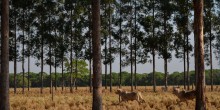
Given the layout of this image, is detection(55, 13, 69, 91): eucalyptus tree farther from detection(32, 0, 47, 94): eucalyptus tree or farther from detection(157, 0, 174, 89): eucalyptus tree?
detection(157, 0, 174, 89): eucalyptus tree

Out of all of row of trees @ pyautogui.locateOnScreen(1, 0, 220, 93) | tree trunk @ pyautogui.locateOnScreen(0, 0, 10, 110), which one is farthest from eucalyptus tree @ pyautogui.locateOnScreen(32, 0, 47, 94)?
tree trunk @ pyautogui.locateOnScreen(0, 0, 10, 110)

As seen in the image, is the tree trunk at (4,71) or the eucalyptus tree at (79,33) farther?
the eucalyptus tree at (79,33)

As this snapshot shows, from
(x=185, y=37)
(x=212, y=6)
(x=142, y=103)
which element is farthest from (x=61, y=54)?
(x=142, y=103)

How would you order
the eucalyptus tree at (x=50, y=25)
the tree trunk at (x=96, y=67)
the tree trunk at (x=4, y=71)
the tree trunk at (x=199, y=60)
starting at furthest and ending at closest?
the eucalyptus tree at (x=50, y=25), the tree trunk at (x=4, y=71), the tree trunk at (x=96, y=67), the tree trunk at (x=199, y=60)

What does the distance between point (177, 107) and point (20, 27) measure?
3557cm

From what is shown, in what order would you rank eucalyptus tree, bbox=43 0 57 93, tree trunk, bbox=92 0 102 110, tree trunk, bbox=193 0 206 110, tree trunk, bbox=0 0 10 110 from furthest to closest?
eucalyptus tree, bbox=43 0 57 93, tree trunk, bbox=0 0 10 110, tree trunk, bbox=92 0 102 110, tree trunk, bbox=193 0 206 110

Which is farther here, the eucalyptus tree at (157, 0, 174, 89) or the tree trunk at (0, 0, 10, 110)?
the eucalyptus tree at (157, 0, 174, 89)

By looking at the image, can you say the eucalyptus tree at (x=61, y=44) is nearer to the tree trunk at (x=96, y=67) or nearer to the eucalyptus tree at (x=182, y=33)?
the eucalyptus tree at (x=182, y=33)

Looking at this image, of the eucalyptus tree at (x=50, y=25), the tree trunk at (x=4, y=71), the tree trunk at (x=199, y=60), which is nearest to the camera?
the tree trunk at (x=199, y=60)

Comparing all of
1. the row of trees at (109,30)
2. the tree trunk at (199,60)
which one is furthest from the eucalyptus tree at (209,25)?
the tree trunk at (199,60)

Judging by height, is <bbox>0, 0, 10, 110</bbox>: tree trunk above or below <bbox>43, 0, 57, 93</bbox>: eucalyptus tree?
below

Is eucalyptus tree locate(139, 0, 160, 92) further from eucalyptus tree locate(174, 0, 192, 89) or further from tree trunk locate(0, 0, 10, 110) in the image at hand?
tree trunk locate(0, 0, 10, 110)

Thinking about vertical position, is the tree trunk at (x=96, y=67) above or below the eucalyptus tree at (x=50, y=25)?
below

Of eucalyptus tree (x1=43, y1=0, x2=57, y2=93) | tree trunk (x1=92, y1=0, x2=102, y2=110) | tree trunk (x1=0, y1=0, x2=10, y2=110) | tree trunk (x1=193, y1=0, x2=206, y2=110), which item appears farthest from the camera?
eucalyptus tree (x1=43, y1=0, x2=57, y2=93)
